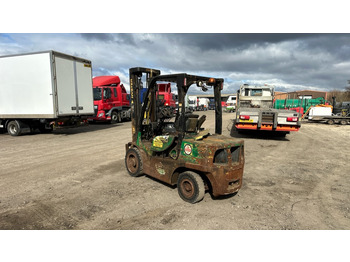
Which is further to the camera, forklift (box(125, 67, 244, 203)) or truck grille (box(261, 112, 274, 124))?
truck grille (box(261, 112, 274, 124))

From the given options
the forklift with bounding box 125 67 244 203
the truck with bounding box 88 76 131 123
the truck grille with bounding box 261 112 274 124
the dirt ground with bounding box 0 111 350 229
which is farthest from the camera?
the truck with bounding box 88 76 131 123

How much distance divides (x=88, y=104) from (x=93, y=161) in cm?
631

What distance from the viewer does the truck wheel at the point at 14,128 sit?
10969mm

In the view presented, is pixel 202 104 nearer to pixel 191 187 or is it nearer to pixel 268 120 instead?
pixel 268 120

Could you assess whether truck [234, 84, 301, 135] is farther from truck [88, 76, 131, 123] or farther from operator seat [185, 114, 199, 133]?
truck [88, 76, 131, 123]

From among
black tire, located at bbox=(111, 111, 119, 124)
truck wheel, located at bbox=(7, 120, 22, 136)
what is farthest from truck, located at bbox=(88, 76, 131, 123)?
truck wheel, located at bbox=(7, 120, 22, 136)

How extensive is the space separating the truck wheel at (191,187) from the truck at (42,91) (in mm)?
8235

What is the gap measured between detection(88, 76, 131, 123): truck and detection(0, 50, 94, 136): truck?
3882mm

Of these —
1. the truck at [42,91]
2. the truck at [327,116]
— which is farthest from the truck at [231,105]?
the truck at [42,91]

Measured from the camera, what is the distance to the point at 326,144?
920 cm

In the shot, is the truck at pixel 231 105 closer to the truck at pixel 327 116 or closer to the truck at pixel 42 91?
the truck at pixel 327 116

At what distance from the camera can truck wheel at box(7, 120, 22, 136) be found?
10969mm

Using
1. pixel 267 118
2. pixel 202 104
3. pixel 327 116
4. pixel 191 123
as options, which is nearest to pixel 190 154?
Answer: pixel 191 123

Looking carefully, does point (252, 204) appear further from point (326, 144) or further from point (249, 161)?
point (326, 144)
